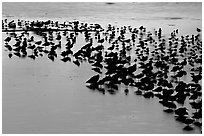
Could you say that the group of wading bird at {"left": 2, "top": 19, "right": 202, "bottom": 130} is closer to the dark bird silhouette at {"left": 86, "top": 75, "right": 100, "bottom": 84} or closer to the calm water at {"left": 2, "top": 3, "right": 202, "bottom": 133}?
the dark bird silhouette at {"left": 86, "top": 75, "right": 100, "bottom": 84}

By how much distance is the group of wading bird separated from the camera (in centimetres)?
581

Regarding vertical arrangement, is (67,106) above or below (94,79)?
below

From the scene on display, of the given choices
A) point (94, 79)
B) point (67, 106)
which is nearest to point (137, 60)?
point (94, 79)

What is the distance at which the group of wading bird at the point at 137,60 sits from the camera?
19.1 ft

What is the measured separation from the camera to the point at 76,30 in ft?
40.6

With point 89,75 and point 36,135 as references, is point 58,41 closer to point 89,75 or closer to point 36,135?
point 89,75

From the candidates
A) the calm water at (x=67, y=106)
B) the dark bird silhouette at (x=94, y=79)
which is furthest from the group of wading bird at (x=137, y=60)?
the calm water at (x=67, y=106)

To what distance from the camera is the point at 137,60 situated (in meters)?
8.49

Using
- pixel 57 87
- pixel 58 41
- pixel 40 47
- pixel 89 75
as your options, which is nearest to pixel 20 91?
pixel 57 87

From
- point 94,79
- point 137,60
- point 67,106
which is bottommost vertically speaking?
point 67,106

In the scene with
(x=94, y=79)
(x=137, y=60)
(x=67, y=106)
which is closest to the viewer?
(x=67, y=106)

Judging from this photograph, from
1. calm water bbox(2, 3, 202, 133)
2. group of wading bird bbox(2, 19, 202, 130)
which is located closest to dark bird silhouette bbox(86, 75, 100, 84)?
group of wading bird bbox(2, 19, 202, 130)

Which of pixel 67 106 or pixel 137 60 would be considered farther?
pixel 137 60

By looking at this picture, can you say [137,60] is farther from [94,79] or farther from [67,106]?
[67,106]
